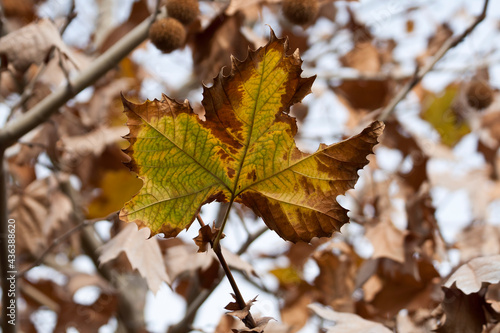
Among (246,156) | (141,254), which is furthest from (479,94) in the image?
(246,156)

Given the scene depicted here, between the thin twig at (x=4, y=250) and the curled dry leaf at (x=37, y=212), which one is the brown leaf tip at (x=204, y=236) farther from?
the curled dry leaf at (x=37, y=212)

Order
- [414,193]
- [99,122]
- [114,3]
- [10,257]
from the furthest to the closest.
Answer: [114,3]
[99,122]
[414,193]
[10,257]

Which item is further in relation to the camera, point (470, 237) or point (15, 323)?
point (470, 237)

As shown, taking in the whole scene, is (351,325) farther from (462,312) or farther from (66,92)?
(66,92)

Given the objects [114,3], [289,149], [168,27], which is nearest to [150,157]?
[289,149]

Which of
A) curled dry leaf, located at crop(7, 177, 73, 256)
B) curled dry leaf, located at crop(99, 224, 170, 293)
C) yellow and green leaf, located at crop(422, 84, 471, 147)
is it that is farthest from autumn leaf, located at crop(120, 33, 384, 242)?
yellow and green leaf, located at crop(422, 84, 471, 147)

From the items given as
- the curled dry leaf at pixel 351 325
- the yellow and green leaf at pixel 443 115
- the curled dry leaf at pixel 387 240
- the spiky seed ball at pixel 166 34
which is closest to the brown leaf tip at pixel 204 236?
the curled dry leaf at pixel 351 325

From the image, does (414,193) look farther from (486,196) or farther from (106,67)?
(486,196)
